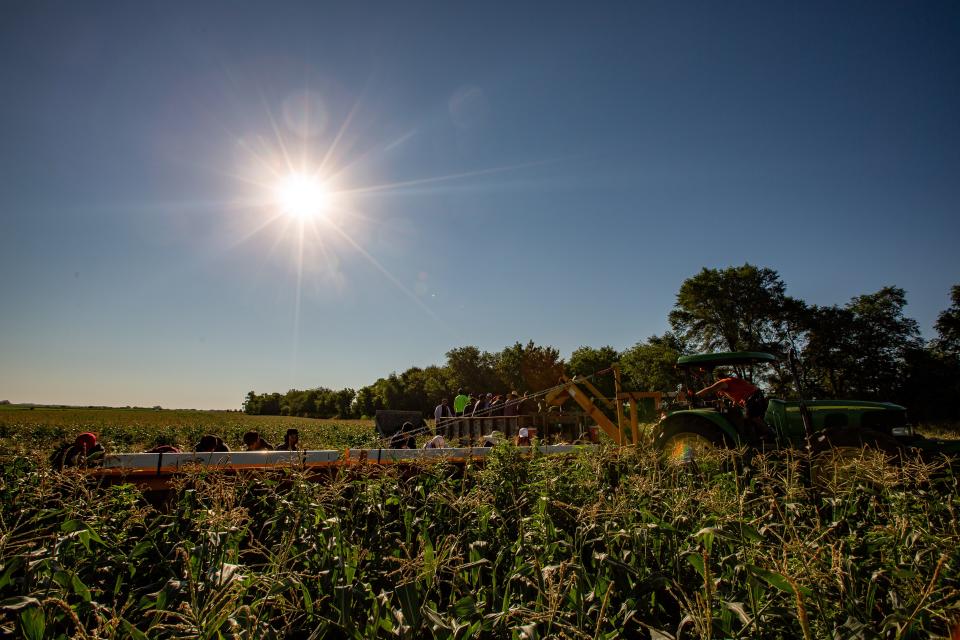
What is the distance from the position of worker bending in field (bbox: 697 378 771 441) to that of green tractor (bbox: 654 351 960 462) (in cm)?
3

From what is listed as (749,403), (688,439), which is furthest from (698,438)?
(749,403)

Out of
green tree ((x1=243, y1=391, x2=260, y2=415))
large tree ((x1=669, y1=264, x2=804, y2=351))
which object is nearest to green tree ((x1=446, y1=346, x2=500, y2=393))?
large tree ((x1=669, y1=264, x2=804, y2=351))

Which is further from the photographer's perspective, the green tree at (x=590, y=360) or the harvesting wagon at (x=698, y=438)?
the green tree at (x=590, y=360)

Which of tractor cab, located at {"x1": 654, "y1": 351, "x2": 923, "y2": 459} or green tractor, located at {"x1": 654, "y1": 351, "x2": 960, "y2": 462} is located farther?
tractor cab, located at {"x1": 654, "y1": 351, "x2": 923, "y2": 459}

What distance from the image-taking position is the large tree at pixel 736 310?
4259 centimetres

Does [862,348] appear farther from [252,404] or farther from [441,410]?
[252,404]

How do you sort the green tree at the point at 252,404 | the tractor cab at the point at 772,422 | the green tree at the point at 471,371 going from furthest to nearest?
the green tree at the point at 252,404
the green tree at the point at 471,371
the tractor cab at the point at 772,422

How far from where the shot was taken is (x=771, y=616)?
88.0 inches

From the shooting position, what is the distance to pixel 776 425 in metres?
8.10

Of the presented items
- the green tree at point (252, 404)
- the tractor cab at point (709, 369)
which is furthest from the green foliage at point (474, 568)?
the green tree at point (252, 404)

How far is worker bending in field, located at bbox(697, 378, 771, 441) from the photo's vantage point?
793 centimetres

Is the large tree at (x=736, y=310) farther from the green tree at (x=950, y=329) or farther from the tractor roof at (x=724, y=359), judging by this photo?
the tractor roof at (x=724, y=359)

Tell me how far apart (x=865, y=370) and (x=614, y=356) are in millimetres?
34679

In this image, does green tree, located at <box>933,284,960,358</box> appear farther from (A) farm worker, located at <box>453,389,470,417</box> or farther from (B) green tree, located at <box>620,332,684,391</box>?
(A) farm worker, located at <box>453,389,470,417</box>
